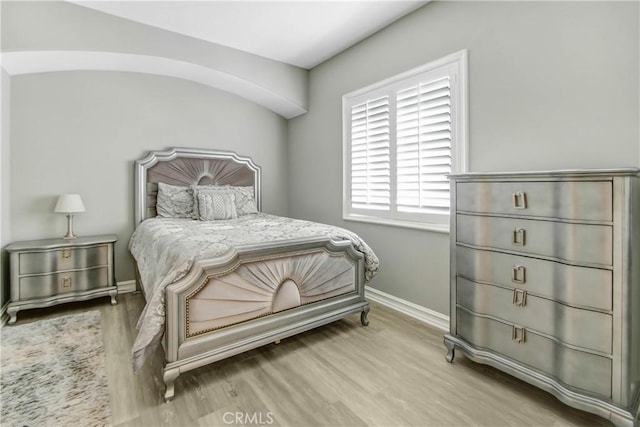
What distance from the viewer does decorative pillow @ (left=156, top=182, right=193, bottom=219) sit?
3.58 meters

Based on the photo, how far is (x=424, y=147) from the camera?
271cm

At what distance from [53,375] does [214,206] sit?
197cm

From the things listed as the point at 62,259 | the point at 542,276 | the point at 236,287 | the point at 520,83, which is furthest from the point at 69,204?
the point at 520,83

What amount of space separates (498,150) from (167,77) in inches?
144

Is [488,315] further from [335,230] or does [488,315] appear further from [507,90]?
[507,90]

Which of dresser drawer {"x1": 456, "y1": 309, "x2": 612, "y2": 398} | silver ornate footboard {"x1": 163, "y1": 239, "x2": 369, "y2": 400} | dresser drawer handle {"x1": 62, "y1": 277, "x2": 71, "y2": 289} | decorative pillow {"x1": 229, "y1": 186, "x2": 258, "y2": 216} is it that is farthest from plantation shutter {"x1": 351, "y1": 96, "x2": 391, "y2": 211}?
dresser drawer handle {"x1": 62, "y1": 277, "x2": 71, "y2": 289}

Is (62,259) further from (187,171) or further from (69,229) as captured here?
(187,171)

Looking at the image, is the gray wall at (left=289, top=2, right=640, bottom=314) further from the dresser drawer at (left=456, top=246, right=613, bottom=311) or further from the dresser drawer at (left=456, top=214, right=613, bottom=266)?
the dresser drawer at (left=456, top=246, right=613, bottom=311)

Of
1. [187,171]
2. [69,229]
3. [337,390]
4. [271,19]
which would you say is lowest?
[337,390]

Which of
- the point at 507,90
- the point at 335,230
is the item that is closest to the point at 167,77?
the point at 335,230

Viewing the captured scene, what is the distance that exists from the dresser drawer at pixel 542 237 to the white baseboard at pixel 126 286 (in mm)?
3496

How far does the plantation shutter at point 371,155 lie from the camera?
312 centimetres

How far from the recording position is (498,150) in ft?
7.41

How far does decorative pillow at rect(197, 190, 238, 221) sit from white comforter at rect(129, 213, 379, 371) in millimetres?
475
